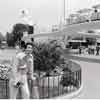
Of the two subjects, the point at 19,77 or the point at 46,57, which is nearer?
the point at 19,77

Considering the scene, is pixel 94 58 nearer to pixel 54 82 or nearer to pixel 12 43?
pixel 54 82

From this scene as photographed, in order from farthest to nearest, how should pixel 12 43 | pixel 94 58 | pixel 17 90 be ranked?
pixel 12 43 → pixel 94 58 → pixel 17 90

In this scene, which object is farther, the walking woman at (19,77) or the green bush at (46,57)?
the green bush at (46,57)

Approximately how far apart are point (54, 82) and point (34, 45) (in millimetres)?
1933

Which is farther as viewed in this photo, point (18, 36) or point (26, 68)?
point (18, 36)

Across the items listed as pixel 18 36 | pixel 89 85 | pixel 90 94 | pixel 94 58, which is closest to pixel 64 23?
pixel 94 58

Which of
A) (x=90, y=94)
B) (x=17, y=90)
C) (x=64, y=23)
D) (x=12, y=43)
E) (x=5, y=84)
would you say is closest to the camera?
(x=17, y=90)

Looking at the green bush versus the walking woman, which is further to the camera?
the green bush

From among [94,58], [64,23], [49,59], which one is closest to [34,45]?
[49,59]

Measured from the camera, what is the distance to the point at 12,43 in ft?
177

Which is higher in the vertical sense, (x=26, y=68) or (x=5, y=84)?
(x=26, y=68)

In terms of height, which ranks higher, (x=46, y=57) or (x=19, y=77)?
(x=46, y=57)

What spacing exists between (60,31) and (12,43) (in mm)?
34540

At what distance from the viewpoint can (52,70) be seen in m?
6.94
